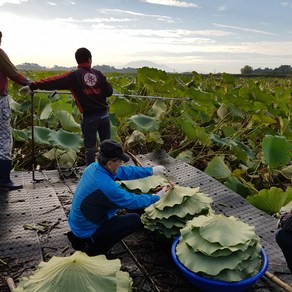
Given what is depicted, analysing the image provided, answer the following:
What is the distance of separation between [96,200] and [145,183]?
645 mm

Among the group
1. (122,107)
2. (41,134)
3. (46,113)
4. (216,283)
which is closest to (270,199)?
(216,283)

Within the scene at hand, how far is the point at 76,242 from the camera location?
266cm

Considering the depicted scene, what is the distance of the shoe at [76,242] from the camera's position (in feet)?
8.68

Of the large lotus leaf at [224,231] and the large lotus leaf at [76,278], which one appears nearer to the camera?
the large lotus leaf at [76,278]

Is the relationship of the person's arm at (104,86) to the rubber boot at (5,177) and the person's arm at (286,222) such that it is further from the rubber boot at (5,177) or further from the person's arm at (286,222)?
the person's arm at (286,222)

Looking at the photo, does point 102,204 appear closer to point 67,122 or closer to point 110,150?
point 110,150

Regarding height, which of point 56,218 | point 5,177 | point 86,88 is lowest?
point 56,218

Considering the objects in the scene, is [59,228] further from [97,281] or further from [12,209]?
[97,281]

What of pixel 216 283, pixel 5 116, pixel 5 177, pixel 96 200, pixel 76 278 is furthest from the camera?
pixel 5 177

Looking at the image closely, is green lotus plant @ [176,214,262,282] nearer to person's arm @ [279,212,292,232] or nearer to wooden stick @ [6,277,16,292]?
person's arm @ [279,212,292,232]

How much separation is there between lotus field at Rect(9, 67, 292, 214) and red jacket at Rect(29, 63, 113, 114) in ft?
1.80

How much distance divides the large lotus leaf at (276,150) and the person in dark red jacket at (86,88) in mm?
1691

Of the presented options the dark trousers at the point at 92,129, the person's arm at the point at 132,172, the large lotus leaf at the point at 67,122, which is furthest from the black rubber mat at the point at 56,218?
the large lotus leaf at the point at 67,122

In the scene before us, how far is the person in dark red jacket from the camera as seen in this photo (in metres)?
3.66
